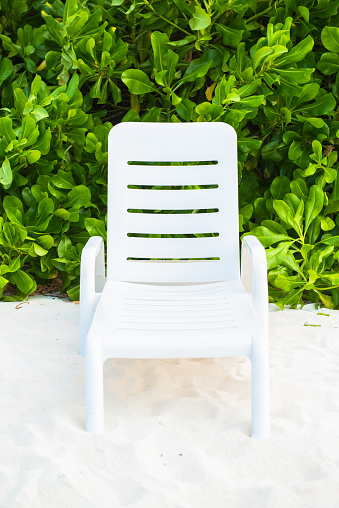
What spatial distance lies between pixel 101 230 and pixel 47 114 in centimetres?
69

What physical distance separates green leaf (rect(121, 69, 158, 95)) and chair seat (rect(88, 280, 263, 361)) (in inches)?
49.8

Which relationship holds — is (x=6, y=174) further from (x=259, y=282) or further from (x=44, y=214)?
(x=259, y=282)

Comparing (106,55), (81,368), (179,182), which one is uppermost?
(106,55)

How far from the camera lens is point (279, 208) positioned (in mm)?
3035

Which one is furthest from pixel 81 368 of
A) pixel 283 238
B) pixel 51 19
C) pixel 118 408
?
pixel 51 19

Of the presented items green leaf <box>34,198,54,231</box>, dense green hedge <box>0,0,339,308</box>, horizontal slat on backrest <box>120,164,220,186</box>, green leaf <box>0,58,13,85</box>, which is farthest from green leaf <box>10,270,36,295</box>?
green leaf <box>0,58,13,85</box>

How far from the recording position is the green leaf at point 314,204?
3.09 metres

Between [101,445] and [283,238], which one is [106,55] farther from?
[101,445]

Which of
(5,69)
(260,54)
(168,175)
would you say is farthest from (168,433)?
(5,69)

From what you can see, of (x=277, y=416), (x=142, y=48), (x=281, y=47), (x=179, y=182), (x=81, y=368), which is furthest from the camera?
(x=142, y=48)

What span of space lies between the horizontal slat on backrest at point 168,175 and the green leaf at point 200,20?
0.91m

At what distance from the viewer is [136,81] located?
3.14m

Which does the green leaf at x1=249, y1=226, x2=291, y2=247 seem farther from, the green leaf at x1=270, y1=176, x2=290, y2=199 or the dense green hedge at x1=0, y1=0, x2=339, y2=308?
the green leaf at x1=270, y1=176, x2=290, y2=199

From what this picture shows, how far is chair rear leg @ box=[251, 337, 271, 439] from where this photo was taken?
1.84m
